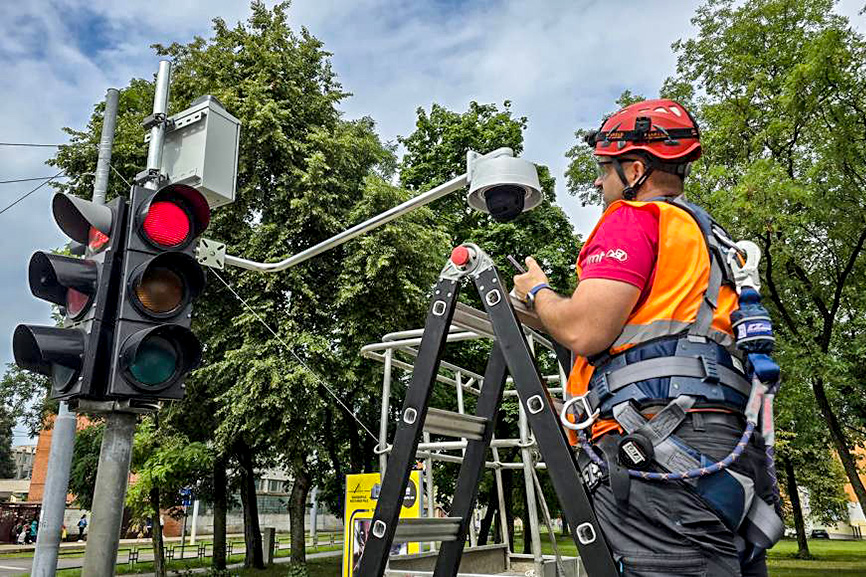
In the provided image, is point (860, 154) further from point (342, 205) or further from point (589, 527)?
point (589, 527)

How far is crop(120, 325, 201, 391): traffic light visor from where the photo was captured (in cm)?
372

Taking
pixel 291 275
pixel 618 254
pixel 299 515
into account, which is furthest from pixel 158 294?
pixel 299 515

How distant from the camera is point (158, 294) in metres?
3.93

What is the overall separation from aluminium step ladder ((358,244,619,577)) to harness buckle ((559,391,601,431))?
0.04 metres

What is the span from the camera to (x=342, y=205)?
22.3m

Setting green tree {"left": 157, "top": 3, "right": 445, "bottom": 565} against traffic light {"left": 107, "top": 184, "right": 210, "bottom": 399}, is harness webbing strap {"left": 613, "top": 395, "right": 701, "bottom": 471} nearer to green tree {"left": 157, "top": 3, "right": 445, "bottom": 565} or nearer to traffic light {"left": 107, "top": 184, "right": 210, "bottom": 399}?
traffic light {"left": 107, "top": 184, "right": 210, "bottom": 399}

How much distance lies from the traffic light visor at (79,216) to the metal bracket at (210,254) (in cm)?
91

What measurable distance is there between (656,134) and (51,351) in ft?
10.7

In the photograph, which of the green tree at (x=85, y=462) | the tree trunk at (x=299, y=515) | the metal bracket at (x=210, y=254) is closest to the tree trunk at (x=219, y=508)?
the tree trunk at (x=299, y=515)

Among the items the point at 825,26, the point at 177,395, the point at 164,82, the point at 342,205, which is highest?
the point at 825,26

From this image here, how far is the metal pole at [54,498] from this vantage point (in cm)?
641

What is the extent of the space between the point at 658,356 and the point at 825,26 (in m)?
21.6

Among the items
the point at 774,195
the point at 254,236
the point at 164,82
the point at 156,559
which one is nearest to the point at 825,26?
the point at 774,195

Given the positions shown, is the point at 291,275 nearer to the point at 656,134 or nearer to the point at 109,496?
the point at 109,496
